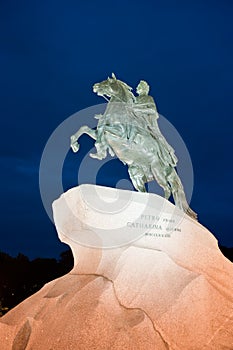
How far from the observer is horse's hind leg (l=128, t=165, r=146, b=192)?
9.10 metres

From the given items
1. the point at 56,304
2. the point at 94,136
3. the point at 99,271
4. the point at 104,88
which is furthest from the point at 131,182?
the point at 56,304

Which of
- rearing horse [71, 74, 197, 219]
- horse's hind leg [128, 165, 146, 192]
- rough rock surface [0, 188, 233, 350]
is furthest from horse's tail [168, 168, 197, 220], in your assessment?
rough rock surface [0, 188, 233, 350]

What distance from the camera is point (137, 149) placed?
9125mm

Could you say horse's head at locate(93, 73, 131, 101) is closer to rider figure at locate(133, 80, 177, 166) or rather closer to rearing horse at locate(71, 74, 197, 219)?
rider figure at locate(133, 80, 177, 166)

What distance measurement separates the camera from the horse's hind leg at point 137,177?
9102 millimetres

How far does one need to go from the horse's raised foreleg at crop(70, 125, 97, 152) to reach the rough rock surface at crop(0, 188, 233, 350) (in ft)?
7.06

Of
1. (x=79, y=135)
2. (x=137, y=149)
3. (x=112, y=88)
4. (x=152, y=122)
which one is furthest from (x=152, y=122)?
(x=79, y=135)

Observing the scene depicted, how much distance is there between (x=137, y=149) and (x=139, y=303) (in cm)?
316

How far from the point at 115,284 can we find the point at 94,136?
3121 mm

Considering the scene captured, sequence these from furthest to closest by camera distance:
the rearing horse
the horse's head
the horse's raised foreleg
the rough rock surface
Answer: the horse's head, the horse's raised foreleg, the rearing horse, the rough rock surface

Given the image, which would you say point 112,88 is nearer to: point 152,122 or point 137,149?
point 152,122

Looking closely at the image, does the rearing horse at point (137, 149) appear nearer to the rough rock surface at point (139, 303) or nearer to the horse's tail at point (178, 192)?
the horse's tail at point (178, 192)

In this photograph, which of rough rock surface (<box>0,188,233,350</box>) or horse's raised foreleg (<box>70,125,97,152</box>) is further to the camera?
horse's raised foreleg (<box>70,125,97,152</box>)

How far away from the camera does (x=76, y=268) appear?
776cm
